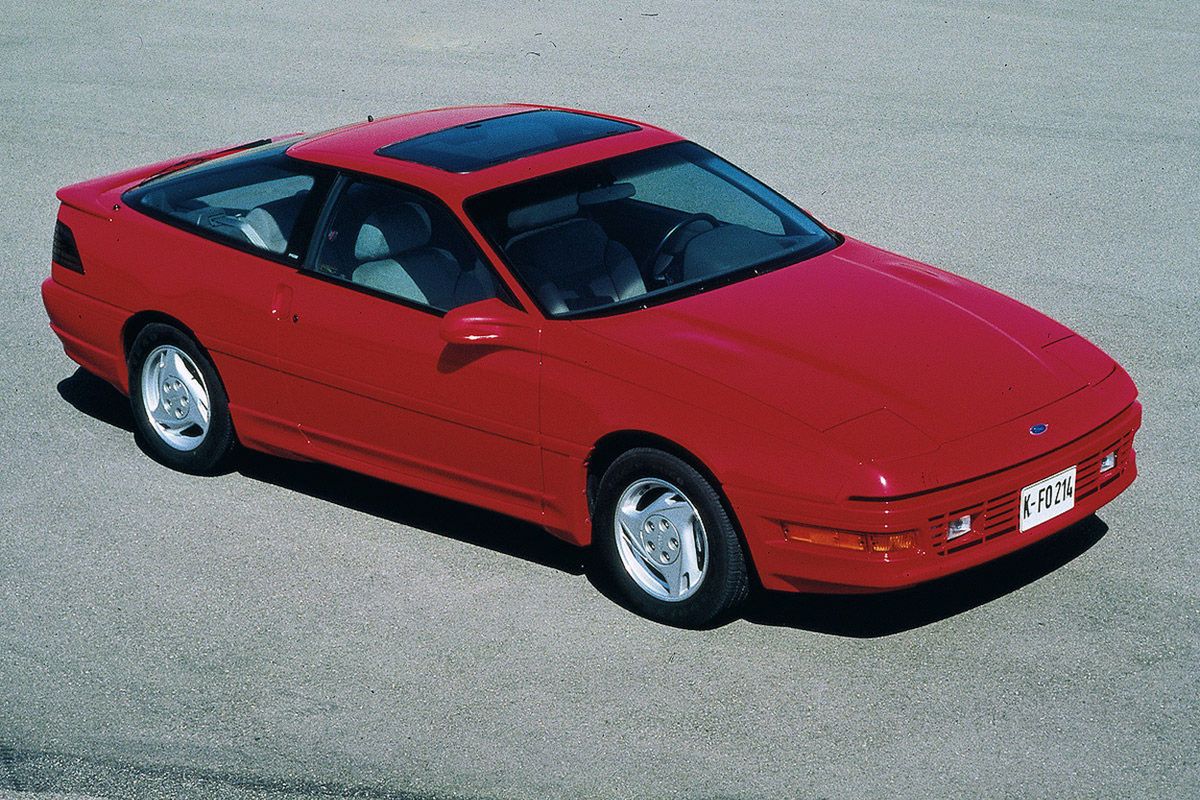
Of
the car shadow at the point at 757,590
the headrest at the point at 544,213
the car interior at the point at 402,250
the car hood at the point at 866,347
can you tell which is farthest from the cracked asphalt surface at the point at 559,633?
the headrest at the point at 544,213

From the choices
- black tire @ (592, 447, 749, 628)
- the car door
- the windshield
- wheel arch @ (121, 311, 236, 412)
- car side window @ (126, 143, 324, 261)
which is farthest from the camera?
wheel arch @ (121, 311, 236, 412)

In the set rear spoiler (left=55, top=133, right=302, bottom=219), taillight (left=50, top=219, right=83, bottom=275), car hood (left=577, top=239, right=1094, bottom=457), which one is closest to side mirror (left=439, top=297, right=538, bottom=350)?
car hood (left=577, top=239, right=1094, bottom=457)

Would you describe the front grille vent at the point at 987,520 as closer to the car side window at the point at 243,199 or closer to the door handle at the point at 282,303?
the door handle at the point at 282,303

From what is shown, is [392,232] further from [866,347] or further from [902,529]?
[902,529]

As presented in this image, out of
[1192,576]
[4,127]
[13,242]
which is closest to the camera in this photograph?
[1192,576]

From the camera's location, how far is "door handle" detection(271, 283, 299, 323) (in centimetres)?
659

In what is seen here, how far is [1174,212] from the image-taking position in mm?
10633

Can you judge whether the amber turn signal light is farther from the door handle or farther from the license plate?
the door handle

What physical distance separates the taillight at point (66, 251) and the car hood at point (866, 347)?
280 centimetres

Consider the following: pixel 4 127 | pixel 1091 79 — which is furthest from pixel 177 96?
pixel 1091 79

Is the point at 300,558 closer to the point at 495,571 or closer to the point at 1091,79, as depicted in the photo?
the point at 495,571

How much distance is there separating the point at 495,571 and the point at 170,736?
1.50 meters

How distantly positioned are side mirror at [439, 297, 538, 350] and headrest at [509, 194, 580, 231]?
440 millimetres

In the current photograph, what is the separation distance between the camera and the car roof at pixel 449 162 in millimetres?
6418
